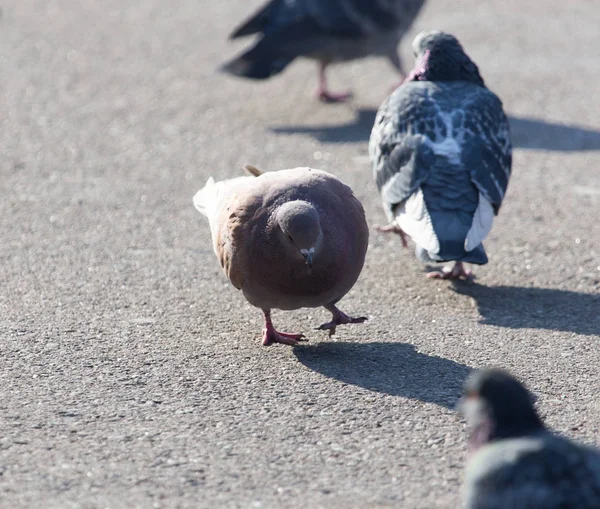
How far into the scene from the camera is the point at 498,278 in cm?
602

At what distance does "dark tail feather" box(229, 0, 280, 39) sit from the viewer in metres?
9.65

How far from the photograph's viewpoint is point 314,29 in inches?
374

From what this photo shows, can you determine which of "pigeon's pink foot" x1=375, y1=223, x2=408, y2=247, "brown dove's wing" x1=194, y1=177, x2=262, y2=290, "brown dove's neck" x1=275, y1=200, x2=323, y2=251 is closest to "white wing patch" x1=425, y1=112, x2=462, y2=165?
"pigeon's pink foot" x1=375, y1=223, x2=408, y2=247

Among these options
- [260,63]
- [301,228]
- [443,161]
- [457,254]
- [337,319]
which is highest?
[301,228]

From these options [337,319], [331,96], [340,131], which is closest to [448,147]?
[337,319]

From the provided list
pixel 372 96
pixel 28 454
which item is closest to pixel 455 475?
pixel 28 454

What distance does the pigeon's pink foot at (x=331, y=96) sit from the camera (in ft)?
32.4

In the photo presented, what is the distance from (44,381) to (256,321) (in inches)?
47.3

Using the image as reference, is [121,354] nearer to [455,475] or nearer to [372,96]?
[455,475]

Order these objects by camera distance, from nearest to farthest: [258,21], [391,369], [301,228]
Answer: [301,228] → [391,369] → [258,21]

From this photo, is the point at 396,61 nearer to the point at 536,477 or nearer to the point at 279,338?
the point at 279,338

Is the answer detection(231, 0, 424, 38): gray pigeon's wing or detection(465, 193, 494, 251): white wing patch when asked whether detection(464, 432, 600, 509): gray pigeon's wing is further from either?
detection(231, 0, 424, 38): gray pigeon's wing

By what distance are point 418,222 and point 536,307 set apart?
0.75 meters

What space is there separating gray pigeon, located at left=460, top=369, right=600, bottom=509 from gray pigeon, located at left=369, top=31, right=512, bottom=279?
7.46 feet
